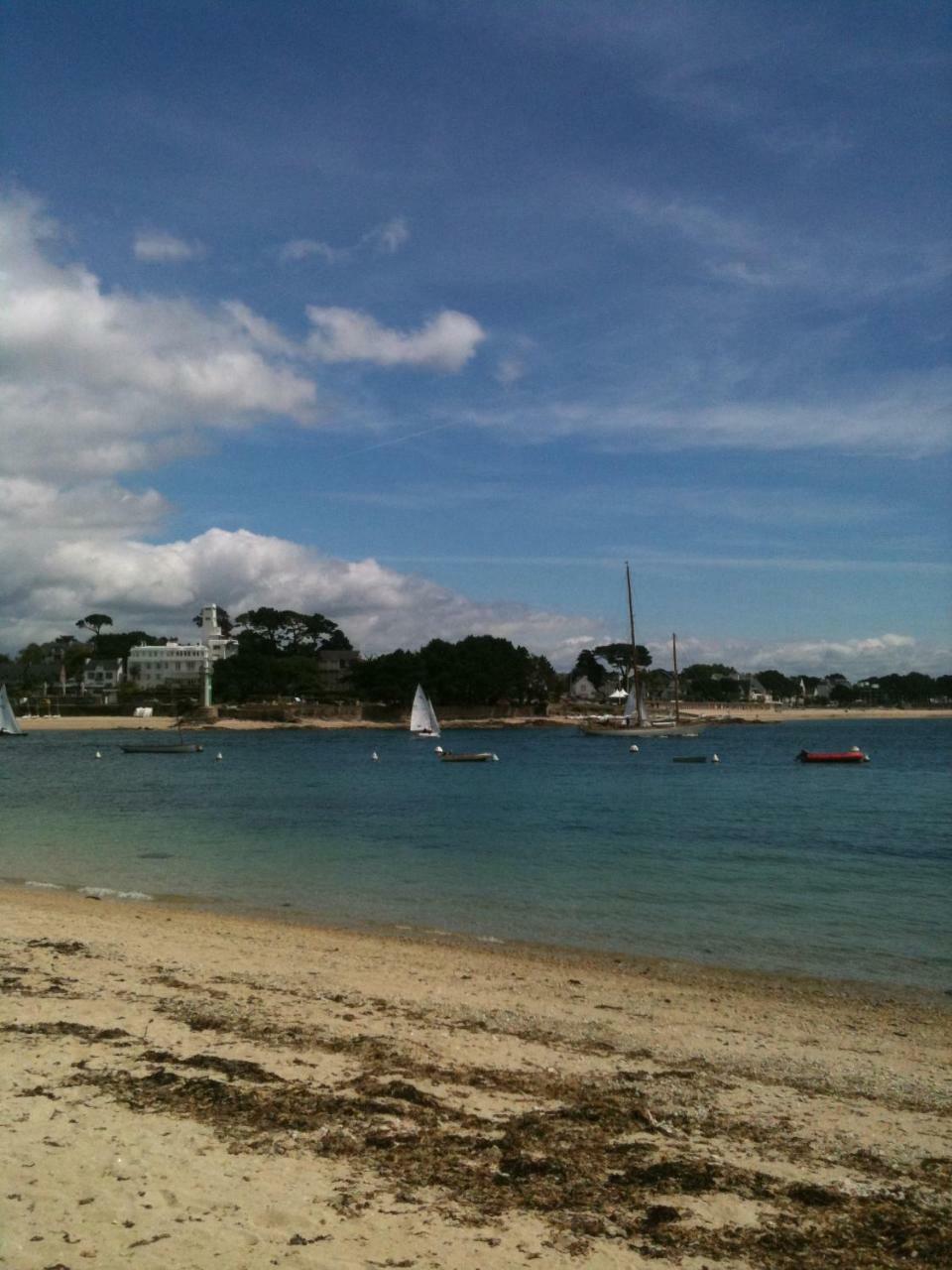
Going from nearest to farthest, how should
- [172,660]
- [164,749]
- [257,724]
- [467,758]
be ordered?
[467,758] → [164,749] → [257,724] → [172,660]

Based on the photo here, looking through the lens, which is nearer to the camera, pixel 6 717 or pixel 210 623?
pixel 6 717

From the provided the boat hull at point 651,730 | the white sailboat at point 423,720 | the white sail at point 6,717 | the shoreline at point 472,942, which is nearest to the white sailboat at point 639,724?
the boat hull at point 651,730

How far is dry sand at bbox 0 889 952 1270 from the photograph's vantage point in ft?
18.6

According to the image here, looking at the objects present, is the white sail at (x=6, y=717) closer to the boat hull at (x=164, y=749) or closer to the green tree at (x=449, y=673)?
the boat hull at (x=164, y=749)

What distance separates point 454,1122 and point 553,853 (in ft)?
67.5

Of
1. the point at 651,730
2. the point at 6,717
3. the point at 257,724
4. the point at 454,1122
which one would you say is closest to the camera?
the point at 454,1122

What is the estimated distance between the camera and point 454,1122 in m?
7.42

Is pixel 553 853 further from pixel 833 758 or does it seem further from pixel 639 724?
pixel 639 724

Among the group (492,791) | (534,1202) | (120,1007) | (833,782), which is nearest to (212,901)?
(120,1007)

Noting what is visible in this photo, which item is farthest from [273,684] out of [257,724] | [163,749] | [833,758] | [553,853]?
[553,853]

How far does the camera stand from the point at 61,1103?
7418 mm

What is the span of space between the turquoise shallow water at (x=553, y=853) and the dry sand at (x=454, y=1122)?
15.5 feet

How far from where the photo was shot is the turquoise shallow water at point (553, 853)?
1770 cm

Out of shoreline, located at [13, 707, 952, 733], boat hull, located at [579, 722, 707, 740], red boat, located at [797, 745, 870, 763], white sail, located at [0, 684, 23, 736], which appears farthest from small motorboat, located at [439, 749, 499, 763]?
shoreline, located at [13, 707, 952, 733]
